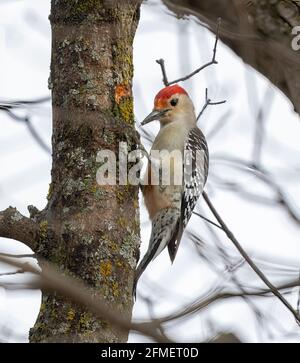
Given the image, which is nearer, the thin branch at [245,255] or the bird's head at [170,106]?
the thin branch at [245,255]

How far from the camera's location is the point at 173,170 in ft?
14.2

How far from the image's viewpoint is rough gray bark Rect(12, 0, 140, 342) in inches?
101

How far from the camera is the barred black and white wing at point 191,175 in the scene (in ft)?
13.8

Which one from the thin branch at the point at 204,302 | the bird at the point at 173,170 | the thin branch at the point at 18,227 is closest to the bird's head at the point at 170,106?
the bird at the point at 173,170

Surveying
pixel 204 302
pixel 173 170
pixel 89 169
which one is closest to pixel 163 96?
pixel 173 170

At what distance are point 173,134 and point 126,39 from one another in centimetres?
131

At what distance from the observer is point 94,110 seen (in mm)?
2947

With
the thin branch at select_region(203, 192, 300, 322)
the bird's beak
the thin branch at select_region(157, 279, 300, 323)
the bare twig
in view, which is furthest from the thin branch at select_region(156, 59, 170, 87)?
the bare twig

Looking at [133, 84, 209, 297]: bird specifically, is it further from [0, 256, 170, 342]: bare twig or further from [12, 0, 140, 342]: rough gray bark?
[0, 256, 170, 342]: bare twig

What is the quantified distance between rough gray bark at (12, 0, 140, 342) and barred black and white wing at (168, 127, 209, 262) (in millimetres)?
1205

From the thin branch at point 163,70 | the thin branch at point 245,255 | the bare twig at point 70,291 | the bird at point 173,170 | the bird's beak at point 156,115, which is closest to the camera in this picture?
the bare twig at point 70,291

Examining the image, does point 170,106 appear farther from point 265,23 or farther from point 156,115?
point 265,23

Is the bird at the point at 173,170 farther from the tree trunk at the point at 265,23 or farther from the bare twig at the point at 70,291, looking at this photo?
the bare twig at the point at 70,291

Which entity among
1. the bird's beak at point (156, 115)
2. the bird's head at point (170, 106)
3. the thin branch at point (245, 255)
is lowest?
the thin branch at point (245, 255)
